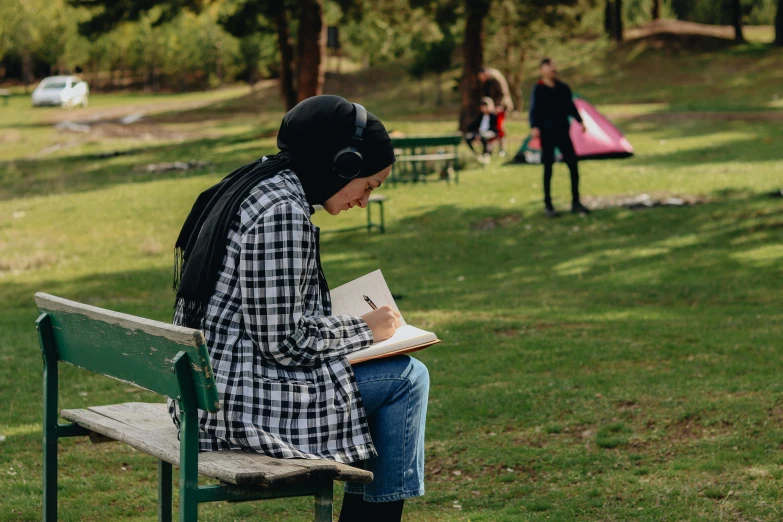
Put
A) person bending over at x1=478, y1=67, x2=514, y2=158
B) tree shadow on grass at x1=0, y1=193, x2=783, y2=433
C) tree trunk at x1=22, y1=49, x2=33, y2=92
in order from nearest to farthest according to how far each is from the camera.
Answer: tree shadow on grass at x1=0, y1=193, x2=783, y2=433, person bending over at x1=478, y1=67, x2=514, y2=158, tree trunk at x1=22, y1=49, x2=33, y2=92

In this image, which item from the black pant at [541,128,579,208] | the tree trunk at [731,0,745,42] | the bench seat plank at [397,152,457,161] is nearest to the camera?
the black pant at [541,128,579,208]

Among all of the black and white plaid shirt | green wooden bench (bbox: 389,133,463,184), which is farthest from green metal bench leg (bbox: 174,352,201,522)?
green wooden bench (bbox: 389,133,463,184)

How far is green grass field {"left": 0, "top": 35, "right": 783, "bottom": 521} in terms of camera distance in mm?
5148

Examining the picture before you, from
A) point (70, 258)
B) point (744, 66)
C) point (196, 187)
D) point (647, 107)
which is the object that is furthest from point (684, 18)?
point (70, 258)

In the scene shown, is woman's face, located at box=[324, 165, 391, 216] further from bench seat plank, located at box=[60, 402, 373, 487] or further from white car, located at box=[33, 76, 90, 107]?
white car, located at box=[33, 76, 90, 107]

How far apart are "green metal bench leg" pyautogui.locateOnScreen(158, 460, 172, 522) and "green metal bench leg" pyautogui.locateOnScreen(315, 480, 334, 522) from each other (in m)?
0.99

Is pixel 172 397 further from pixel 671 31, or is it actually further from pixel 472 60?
pixel 671 31

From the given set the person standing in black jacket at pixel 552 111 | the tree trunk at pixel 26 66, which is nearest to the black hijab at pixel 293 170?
the person standing in black jacket at pixel 552 111

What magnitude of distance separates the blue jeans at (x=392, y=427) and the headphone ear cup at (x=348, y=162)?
2.00 feet

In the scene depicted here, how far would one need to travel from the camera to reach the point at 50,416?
12.9 feet

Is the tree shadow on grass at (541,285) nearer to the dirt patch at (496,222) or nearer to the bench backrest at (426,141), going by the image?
the dirt patch at (496,222)

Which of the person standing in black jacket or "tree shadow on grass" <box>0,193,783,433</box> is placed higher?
the person standing in black jacket

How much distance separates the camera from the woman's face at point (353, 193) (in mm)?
3449

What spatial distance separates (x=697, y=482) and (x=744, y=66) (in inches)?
1773
